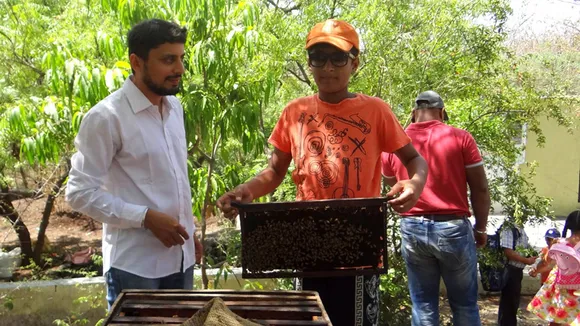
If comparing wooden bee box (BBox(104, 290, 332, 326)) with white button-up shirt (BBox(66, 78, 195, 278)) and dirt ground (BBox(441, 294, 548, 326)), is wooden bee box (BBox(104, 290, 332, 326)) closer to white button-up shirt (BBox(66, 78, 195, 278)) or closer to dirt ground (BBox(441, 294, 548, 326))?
white button-up shirt (BBox(66, 78, 195, 278))

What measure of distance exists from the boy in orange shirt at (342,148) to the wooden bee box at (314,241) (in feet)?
0.34

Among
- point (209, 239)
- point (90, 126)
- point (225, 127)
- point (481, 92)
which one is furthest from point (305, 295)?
point (209, 239)

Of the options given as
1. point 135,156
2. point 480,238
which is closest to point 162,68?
point 135,156

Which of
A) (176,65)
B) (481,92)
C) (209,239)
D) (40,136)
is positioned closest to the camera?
(176,65)

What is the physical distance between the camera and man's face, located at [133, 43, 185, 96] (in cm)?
251

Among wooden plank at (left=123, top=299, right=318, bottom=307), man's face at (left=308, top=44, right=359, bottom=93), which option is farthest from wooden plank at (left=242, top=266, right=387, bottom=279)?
man's face at (left=308, top=44, right=359, bottom=93)

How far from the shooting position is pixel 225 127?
3908 mm

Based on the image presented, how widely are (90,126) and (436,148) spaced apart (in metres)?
2.43

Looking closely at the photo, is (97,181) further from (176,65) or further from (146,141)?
(176,65)

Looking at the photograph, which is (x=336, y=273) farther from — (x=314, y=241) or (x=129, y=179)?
(x=129, y=179)

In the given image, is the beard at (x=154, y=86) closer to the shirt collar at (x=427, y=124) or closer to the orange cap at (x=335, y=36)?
the orange cap at (x=335, y=36)

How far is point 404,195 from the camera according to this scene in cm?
234

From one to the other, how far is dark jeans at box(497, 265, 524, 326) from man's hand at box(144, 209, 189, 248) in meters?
3.45

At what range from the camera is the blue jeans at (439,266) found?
3.86 m
